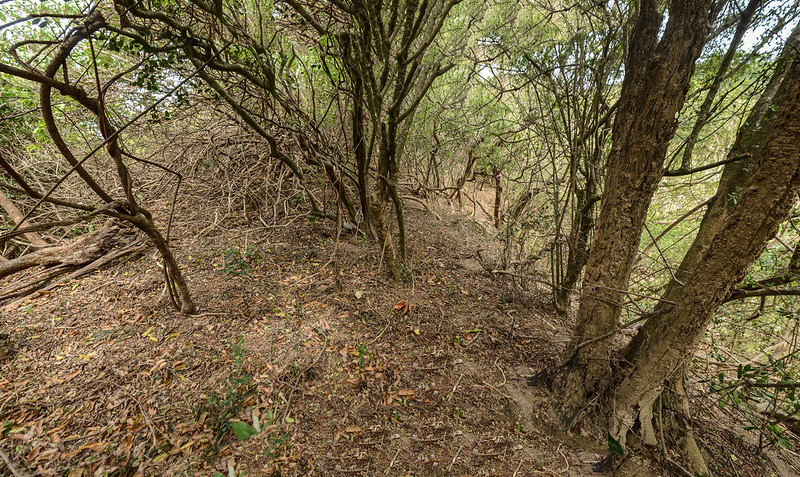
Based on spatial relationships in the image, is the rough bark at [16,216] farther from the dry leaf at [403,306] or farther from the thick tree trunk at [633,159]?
the thick tree trunk at [633,159]

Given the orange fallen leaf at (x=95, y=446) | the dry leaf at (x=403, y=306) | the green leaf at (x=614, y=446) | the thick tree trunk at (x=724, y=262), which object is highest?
the thick tree trunk at (x=724, y=262)

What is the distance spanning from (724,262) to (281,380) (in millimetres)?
3053

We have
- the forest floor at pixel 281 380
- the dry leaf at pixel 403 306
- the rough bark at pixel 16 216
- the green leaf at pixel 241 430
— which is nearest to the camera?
the green leaf at pixel 241 430

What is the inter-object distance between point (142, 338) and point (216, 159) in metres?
2.61

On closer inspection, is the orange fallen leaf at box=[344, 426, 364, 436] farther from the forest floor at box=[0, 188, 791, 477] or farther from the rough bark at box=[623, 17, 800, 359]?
the rough bark at box=[623, 17, 800, 359]

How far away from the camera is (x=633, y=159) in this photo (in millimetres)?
1937

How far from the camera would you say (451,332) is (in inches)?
126

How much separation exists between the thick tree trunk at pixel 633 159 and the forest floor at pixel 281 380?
48 cm

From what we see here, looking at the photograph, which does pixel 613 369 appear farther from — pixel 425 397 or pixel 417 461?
pixel 417 461

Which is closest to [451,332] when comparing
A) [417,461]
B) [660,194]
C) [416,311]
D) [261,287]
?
[416,311]

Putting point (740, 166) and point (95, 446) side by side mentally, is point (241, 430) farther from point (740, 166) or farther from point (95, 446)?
point (740, 166)

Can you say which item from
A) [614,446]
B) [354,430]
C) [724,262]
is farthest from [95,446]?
Result: [724,262]

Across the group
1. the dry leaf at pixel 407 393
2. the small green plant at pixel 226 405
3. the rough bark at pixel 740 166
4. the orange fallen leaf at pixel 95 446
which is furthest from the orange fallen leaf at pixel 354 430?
the rough bark at pixel 740 166

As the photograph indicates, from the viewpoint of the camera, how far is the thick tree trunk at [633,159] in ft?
5.75
